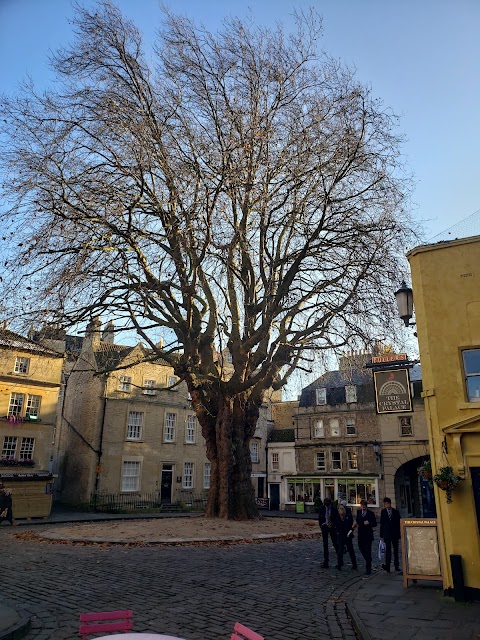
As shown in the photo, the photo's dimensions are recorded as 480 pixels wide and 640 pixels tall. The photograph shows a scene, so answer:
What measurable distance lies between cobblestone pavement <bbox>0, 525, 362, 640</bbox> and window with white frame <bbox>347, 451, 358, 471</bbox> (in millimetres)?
30024

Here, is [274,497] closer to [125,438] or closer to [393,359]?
[125,438]

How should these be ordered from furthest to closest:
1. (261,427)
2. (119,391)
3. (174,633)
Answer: (261,427) < (119,391) < (174,633)

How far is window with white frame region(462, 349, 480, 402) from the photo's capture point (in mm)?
10039

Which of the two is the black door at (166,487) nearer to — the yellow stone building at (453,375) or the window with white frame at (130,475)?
the window with white frame at (130,475)

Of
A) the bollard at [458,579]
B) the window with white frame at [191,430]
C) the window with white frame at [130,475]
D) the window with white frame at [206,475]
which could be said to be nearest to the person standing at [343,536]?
the bollard at [458,579]

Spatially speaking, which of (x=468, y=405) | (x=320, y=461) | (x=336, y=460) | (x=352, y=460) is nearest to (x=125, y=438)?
(x=320, y=461)

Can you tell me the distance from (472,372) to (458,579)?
398cm

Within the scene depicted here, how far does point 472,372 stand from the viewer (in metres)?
10.1

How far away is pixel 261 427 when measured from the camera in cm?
5138

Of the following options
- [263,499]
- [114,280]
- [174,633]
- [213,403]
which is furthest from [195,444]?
A: [174,633]

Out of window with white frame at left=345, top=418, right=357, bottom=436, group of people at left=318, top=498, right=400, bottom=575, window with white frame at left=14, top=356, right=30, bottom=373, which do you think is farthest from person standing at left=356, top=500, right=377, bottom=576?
window with white frame at left=345, top=418, right=357, bottom=436

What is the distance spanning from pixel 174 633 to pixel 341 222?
16.1 metres

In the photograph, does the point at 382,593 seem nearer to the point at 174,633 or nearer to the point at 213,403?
the point at 174,633

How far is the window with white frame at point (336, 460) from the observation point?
44.4 m
